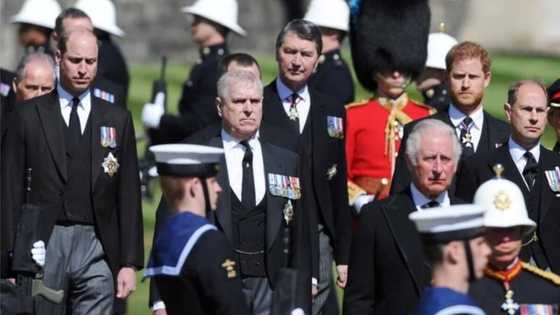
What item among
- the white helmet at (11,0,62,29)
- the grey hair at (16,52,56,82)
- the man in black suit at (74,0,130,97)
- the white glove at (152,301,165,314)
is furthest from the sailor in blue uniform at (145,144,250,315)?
the white helmet at (11,0,62,29)

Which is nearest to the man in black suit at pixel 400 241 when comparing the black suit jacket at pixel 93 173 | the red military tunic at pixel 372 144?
the black suit jacket at pixel 93 173

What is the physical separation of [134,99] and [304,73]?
30.1 feet

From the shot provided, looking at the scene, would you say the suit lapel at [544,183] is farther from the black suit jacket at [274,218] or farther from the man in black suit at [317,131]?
the man in black suit at [317,131]

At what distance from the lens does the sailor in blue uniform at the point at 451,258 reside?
8938 mm

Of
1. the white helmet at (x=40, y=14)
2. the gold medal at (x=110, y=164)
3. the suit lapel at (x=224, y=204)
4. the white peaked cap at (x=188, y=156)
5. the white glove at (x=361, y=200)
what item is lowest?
the white glove at (x=361, y=200)

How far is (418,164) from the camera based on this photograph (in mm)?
10805

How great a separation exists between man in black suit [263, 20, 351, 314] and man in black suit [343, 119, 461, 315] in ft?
7.27

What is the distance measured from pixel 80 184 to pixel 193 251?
2864 mm

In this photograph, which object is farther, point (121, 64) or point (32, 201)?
point (121, 64)

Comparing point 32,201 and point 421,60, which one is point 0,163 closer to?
point 32,201

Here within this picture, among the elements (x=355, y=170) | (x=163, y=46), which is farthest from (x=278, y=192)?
(x=163, y=46)

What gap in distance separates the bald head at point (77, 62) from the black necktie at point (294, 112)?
1.25 metres

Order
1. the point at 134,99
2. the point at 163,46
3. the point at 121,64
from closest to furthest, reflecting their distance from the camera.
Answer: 1. the point at 121,64
2. the point at 134,99
3. the point at 163,46

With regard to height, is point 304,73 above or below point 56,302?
above
